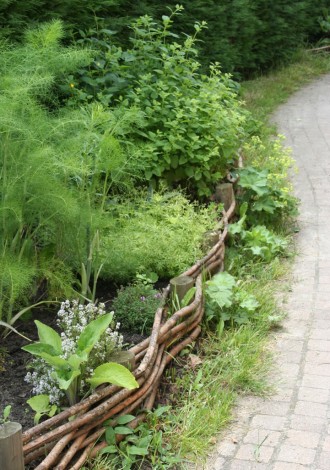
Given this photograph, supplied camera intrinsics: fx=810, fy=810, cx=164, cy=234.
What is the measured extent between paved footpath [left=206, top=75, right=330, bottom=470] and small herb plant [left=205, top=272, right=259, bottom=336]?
261 mm

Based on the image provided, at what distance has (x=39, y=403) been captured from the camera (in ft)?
13.0

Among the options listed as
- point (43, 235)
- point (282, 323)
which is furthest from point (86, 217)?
point (282, 323)

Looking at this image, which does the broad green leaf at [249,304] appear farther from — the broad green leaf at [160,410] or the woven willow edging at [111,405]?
the broad green leaf at [160,410]

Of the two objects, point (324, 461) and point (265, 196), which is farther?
point (265, 196)

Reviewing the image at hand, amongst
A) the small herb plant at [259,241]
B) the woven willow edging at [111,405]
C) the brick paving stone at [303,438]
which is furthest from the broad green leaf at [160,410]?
the small herb plant at [259,241]

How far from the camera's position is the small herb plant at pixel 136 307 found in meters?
4.88

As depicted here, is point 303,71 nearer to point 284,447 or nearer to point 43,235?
point 43,235

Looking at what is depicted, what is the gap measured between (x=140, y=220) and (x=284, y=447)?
213 centimetres

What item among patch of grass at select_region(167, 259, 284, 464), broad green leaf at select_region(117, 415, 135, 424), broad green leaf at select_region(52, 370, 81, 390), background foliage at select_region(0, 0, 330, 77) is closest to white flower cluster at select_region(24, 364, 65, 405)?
broad green leaf at select_region(52, 370, 81, 390)

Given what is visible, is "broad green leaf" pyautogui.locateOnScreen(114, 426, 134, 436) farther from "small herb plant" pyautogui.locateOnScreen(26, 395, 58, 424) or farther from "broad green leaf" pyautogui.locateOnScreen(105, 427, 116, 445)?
"small herb plant" pyautogui.locateOnScreen(26, 395, 58, 424)

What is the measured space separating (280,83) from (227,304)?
7.48 meters

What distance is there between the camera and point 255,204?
689 centimetres

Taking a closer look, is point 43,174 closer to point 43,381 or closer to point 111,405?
point 43,381

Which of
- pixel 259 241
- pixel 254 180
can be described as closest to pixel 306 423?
pixel 259 241
